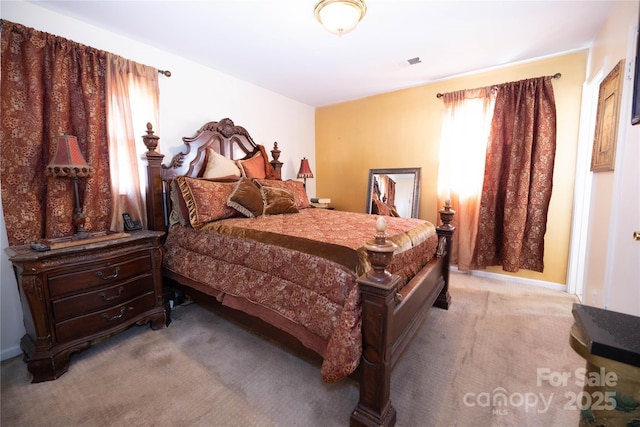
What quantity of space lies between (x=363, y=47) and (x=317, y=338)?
2537 mm

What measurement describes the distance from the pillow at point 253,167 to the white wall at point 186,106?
17.7 inches

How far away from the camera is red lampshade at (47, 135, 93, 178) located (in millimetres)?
1717

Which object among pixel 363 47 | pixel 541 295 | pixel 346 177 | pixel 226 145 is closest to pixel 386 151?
pixel 346 177

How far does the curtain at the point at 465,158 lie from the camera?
10.1ft

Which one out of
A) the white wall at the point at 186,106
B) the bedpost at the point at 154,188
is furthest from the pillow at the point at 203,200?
the white wall at the point at 186,106

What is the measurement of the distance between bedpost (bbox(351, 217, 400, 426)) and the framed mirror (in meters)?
2.49

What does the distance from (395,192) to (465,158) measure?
934mm

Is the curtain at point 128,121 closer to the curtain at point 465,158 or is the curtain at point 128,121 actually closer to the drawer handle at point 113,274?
the drawer handle at point 113,274

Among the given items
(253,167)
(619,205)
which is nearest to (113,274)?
(253,167)

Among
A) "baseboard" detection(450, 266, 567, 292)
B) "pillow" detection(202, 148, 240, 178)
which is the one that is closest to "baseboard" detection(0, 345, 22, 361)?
"pillow" detection(202, 148, 240, 178)

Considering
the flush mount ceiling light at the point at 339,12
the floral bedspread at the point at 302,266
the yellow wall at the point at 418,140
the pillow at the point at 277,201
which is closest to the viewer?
the floral bedspread at the point at 302,266

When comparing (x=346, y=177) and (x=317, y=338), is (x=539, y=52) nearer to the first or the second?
(x=346, y=177)

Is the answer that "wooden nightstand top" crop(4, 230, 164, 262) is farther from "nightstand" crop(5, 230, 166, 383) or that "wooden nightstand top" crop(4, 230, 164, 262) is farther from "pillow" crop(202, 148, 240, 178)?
"pillow" crop(202, 148, 240, 178)

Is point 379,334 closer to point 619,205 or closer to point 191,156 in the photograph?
point 619,205
